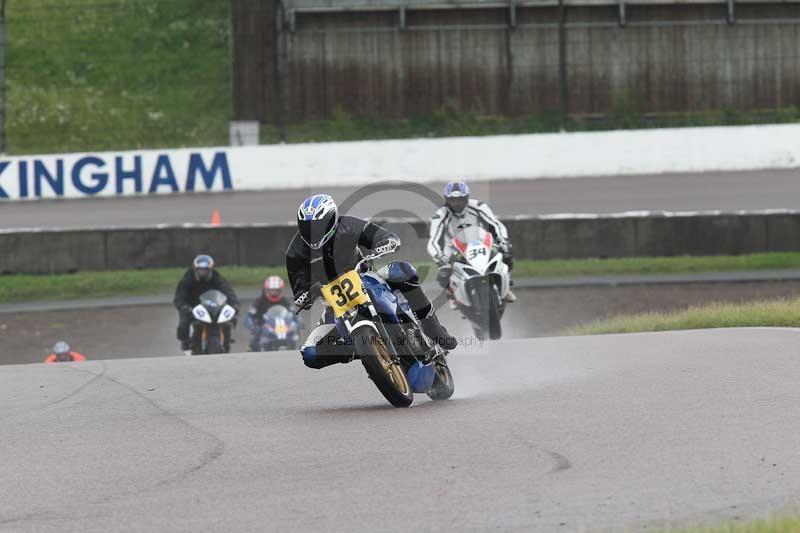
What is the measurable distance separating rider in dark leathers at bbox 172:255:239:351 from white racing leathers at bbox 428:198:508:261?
116 inches

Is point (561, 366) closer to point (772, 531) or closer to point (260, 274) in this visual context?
point (772, 531)

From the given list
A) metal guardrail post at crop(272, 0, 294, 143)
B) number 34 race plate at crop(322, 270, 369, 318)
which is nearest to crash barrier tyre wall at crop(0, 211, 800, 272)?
metal guardrail post at crop(272, 0, 294, 143)

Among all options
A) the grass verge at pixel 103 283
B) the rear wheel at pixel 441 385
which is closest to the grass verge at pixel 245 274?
the grass verge at pixel 103 283

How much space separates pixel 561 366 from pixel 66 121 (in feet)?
100

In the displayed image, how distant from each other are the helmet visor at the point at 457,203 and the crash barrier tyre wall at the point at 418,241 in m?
8.34

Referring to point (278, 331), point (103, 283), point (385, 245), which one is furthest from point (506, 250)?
point (103, 283)

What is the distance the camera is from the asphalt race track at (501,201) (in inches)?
1040

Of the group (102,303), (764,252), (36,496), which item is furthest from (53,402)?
(764,252)

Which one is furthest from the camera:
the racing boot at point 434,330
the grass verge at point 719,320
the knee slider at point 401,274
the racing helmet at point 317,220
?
the grass verge at point 719,320

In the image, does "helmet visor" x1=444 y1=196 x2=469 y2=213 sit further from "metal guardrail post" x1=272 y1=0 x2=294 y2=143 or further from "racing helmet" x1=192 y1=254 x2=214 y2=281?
"metal guardrail post" x1=272 y1=0 x2=294 y2=143

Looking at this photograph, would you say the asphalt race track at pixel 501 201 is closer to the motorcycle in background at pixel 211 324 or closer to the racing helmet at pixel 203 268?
the racing helmet at pixel 203 268

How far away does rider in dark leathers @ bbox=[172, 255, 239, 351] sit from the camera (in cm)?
1639

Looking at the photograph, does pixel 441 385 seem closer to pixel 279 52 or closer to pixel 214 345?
pixel 214 345

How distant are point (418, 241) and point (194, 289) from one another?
7568 millimetres
